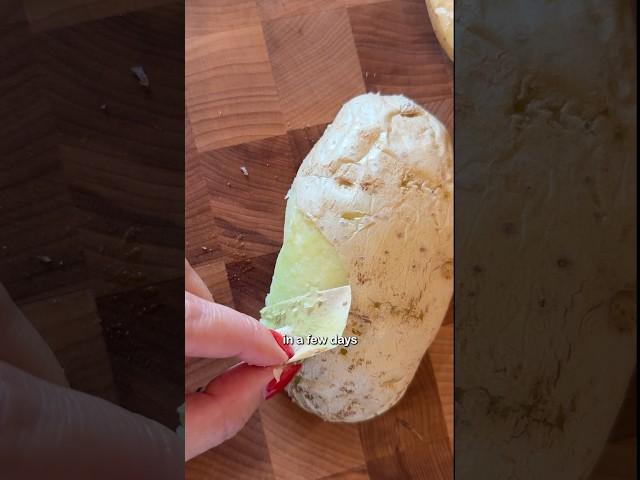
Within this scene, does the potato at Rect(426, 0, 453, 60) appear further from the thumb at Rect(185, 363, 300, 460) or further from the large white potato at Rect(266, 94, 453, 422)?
the thumb at Rect(185, 363, 300, 460)

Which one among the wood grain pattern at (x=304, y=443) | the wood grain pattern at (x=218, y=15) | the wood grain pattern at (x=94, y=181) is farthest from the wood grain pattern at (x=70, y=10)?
the wood grain pattern at (x=304, y=443)

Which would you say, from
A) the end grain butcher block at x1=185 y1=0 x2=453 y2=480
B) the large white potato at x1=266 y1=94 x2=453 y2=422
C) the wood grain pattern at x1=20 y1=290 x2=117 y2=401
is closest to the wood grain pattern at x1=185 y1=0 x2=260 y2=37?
the end grain butcher block at x1=185 y1=0 x2=453 y2=480

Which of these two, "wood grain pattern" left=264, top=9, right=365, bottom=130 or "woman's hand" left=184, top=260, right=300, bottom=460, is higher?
"wood grain pattern" left=264, top=9, right=365, bottom=130

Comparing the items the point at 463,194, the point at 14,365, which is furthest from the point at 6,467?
the point at 463,194

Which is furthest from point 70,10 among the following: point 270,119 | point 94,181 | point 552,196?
point 552,196

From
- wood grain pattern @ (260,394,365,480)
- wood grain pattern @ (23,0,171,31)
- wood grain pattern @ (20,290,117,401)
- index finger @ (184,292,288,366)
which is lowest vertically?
wood grain pattern @ (260,394,365,480)

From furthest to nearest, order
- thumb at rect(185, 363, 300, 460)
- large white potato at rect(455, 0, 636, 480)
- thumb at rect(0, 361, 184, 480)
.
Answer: thumb at rect(185, 363, 300, 460) → large white potato at rect(455, 0, 636, 480) → thumb at rect(0, 361, 184, 480)

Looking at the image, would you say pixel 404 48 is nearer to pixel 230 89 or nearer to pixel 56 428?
pixel 230 89
